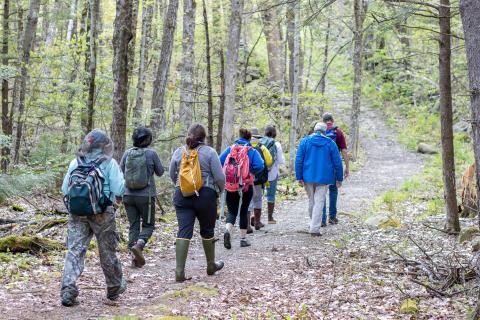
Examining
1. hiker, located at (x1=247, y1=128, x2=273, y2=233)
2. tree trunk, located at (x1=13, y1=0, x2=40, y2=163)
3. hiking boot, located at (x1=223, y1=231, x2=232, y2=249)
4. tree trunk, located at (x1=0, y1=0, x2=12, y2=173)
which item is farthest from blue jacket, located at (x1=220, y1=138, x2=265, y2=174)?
tree trunk, located at (x1=0, y1=0, x2=12, y2=173)

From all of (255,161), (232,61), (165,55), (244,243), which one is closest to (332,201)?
(255,161)

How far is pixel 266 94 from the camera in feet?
A: 74.6

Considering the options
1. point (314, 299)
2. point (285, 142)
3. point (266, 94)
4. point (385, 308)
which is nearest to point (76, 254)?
point (314, 299)

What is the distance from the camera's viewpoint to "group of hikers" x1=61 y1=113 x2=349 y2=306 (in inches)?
222

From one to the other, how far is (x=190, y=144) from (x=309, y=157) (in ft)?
12.2

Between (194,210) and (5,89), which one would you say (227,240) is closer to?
(194,210)

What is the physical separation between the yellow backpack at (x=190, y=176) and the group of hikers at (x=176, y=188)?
0.01 m

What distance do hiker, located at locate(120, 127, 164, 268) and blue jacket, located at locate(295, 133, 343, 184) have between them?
3.23 meters

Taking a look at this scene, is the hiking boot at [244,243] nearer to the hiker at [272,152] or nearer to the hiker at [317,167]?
the hiker at [317,167]

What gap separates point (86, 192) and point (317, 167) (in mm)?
5537

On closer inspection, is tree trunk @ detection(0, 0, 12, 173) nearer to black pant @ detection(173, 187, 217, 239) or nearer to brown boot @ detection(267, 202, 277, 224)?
brown boot @ detection(267, 202, 277, 224)

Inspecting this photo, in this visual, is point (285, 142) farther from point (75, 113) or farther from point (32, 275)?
point (32, 275)

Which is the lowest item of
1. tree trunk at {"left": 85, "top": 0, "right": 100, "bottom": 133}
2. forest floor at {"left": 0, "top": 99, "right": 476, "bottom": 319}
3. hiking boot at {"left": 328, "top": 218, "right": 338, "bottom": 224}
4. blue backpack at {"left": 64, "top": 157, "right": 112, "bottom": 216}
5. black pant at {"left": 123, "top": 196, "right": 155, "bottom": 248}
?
forest floor at {"left": 0, "top": 99, "right": 476, "bottom": 319}

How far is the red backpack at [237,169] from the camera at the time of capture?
888 cm
